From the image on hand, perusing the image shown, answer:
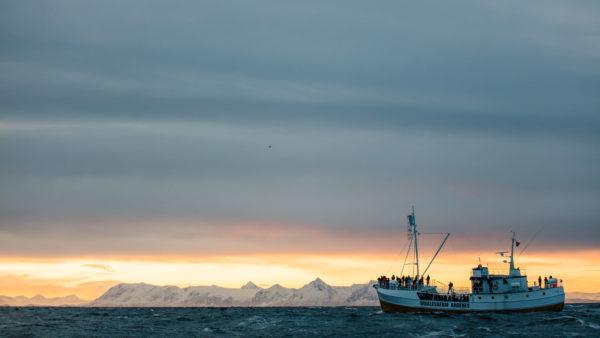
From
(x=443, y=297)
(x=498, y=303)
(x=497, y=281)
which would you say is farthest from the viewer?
(x=443, y=297)

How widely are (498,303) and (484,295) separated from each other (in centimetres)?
353

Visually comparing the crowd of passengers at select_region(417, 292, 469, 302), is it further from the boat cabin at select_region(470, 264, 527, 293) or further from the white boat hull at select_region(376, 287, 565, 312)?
the boat cabin at select_region(470, 264, 527, 293)

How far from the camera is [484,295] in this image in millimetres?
168250

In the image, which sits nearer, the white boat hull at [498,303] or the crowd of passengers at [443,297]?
the white boat hull at [498,303]

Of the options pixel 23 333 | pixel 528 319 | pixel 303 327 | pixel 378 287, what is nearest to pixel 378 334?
pixel 303 327

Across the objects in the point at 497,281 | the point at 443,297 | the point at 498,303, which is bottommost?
the point at 498,303

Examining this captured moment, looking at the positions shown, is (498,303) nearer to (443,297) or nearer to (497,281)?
(497,281)

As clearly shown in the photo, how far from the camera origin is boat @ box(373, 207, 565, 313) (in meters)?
166

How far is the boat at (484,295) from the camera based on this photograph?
165875 mm

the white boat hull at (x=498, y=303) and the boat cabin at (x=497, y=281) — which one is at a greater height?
the boat cabin at (x=497, y=281)

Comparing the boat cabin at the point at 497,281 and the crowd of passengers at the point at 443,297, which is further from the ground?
the boat cabin at the point at 497,281

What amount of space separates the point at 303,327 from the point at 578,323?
1925 inches

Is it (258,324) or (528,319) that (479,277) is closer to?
(528,319)

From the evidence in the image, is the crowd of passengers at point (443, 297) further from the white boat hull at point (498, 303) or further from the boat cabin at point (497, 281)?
the boat cabin at point (497, 281)
